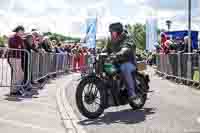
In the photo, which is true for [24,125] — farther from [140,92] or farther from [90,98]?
[140,92]

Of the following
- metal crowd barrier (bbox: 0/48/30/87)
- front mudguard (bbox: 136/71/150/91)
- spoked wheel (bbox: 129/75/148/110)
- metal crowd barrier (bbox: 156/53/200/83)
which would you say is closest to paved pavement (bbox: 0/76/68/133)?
metal crowd barrier (bbox: 0/48/30/87)

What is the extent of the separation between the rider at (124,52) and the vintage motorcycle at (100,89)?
0.14m

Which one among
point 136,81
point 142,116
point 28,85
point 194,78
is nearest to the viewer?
point 142,116

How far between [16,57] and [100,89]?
420 centimetres

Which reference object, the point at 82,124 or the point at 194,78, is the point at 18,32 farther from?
the point at 194,78

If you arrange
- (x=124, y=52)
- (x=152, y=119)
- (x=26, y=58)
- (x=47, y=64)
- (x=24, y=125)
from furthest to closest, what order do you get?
(x=47, y=64) < (x=26, y=58) < (x=124, y=52) < (x=152, y=119) < (x=24, y=125)

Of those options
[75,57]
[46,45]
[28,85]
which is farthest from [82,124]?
[75,57]

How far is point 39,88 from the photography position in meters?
15.5

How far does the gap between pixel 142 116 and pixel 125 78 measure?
809 millimetres

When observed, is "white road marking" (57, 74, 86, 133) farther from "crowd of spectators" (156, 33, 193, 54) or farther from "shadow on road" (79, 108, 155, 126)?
"crowd of spectators" (156, 33, 193, 54)

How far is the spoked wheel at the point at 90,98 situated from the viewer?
9.46 m

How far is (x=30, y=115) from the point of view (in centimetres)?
976

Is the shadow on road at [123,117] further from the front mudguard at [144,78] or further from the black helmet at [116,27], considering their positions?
the black helmet at [116,27]

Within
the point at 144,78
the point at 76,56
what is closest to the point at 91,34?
the point at 76,56
